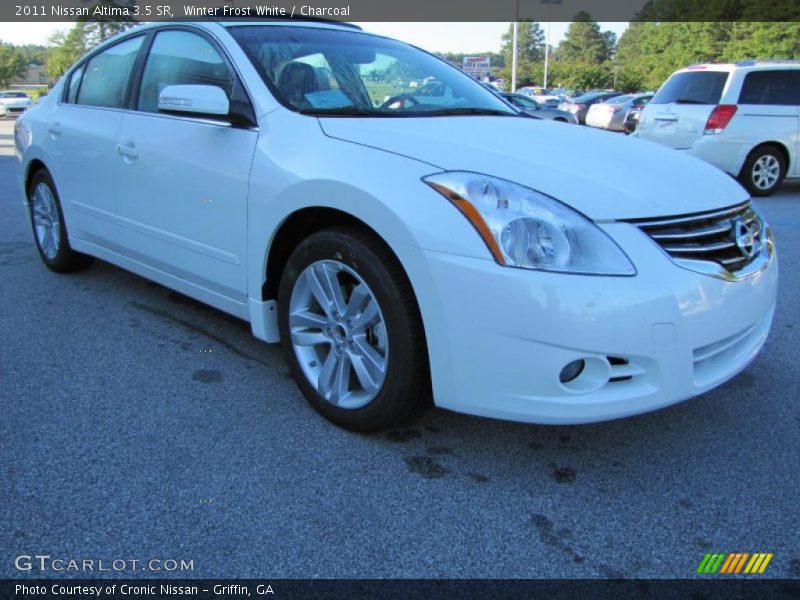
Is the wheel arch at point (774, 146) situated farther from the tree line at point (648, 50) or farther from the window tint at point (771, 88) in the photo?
the tree line at point (648, 50)

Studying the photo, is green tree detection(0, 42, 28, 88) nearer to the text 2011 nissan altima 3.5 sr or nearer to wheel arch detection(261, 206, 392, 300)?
the text 2011 nissan altima 3.5 sr

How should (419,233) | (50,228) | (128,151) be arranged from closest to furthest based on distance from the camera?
(419,233) < (128,151) < (50,228)

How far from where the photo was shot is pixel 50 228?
472 cm

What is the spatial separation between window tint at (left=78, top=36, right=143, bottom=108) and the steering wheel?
61.6 inches

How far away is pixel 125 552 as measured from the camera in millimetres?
2012

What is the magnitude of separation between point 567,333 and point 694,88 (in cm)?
849

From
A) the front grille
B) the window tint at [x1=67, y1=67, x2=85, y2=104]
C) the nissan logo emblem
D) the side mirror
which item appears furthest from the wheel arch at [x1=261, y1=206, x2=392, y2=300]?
the window tint at [x1=67, y1=67, x2=85, y2=104]

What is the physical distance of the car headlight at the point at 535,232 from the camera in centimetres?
215

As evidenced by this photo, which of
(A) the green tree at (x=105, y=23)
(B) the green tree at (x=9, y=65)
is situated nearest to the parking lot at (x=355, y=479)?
(A) the green tree at (x=105, y=23)

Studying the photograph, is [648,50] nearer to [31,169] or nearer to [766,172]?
[766,172]

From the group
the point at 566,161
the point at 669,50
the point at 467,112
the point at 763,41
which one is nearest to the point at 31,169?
the point at 467,112

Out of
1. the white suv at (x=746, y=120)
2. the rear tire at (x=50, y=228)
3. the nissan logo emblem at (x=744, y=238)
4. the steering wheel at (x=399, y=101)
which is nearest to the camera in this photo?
the nissan logo emblem at (x=744, y=238)

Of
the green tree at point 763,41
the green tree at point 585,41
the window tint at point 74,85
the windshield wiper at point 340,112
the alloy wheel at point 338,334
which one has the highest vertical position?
the green tree at point 585,41
